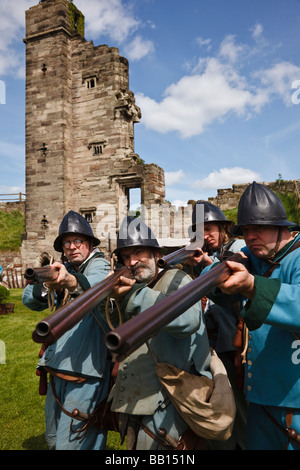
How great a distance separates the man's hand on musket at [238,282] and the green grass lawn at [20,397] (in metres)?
3.55

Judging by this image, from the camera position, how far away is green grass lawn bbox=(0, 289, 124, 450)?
4.52 meters

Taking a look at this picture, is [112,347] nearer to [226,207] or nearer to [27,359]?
[27,359]

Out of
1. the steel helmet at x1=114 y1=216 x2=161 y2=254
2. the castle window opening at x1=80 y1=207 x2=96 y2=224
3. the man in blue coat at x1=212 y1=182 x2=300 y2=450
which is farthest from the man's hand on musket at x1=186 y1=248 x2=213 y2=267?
the castle window opening at x1=80 y1=207 x2=96 y2=224

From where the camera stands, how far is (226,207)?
14.3 m

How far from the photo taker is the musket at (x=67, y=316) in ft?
5.04

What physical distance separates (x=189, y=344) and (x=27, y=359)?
21.4 feet

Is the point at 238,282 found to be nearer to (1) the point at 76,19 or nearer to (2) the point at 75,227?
(2) the point at 75,227

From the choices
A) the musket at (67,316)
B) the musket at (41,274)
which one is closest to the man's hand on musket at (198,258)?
the musket at (67,316)

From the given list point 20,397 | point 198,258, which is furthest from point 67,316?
point 20,397

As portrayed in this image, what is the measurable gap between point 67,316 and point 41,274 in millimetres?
709

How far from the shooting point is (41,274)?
2.30m

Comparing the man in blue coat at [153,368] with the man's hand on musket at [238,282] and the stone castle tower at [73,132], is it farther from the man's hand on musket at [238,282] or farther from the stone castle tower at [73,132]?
the stone castle tower at [73,132]

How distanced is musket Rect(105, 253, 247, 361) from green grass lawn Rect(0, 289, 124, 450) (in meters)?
3.58
